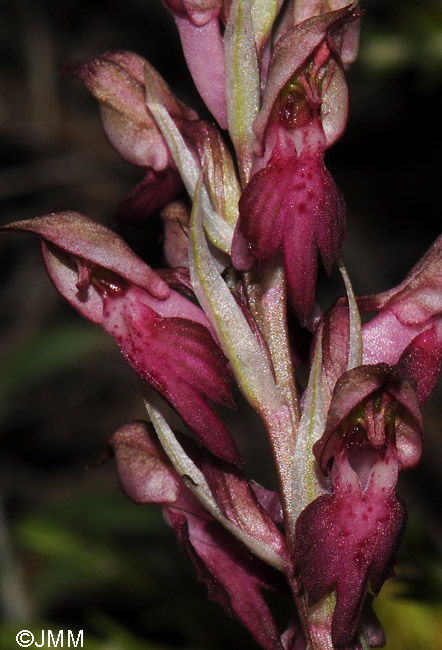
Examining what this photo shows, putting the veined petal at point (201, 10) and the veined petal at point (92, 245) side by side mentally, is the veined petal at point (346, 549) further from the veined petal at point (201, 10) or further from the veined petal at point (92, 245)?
the veined petal at point (201, 10)

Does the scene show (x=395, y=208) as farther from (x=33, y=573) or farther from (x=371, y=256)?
(x=33, y=573)

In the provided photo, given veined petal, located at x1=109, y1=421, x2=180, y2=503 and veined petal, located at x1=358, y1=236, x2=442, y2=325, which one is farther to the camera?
veined petal, located at x1=109, y1=421, x2=180, y2=503

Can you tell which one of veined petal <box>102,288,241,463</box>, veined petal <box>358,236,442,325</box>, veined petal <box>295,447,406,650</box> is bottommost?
veined petal <box>295,447,406,650</box>

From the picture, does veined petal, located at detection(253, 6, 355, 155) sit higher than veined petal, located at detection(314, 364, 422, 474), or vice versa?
veined petal, located at detection(253, 6, 355, 155)

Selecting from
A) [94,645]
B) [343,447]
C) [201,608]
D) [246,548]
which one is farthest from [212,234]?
[201,608]

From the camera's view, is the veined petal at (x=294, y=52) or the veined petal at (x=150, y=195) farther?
the veined petal at (x=150, y=195)

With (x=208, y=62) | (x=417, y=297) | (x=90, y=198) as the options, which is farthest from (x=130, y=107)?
(x=90, y=198)

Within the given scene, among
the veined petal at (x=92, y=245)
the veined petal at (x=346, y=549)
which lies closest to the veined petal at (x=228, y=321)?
the veined petal at (x=92, y=245)

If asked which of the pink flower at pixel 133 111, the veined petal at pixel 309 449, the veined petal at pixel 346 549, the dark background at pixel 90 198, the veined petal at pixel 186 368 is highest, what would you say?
the pink flower at pixel 133 111

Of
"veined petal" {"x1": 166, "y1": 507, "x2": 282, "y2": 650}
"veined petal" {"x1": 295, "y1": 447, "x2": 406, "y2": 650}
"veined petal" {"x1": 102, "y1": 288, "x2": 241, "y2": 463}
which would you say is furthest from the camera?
"veined petal" {"x1": 166, "y1": 507, "x2": 282, "y2": 650}

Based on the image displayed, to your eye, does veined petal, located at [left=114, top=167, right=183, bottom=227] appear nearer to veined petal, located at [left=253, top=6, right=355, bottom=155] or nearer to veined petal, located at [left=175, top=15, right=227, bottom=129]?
veined petal, located at [left=175, top=15, right=227, bottom=129]

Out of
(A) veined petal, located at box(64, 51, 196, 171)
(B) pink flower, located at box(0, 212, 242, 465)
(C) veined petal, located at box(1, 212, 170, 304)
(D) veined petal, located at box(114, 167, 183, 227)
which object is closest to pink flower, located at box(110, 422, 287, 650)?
(B) pink flower, located at box(0, 212, 242, 465)
